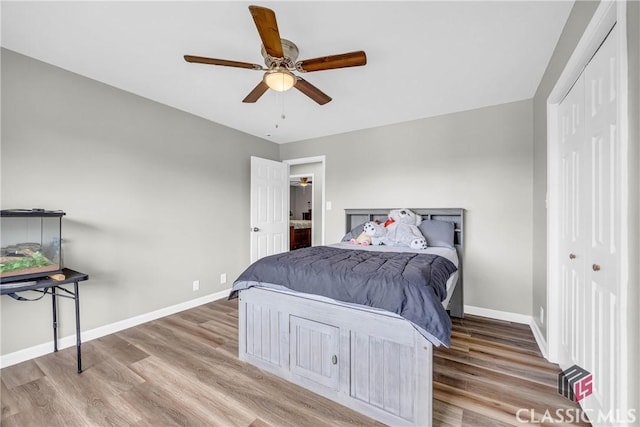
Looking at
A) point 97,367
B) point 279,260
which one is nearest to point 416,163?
point 279,260

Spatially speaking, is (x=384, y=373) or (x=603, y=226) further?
(x=384, y=373)

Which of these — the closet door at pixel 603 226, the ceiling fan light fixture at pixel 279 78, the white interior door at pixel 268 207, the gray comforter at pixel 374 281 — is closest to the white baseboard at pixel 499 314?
the gray comforter at pixel 374 281

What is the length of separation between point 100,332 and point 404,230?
329 cm

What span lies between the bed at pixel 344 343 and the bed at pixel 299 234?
4.38m

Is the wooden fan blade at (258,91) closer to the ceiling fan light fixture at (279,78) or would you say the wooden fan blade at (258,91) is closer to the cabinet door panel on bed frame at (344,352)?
the ceiling fan light fixture at (279,78)

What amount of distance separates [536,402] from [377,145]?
3.16m

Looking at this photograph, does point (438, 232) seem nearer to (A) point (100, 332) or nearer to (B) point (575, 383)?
(B) point (575, 383)

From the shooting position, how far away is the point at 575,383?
1731 millimetres

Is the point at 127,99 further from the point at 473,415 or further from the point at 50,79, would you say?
the point at 473,415

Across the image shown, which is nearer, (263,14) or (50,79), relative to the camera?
(263,14)

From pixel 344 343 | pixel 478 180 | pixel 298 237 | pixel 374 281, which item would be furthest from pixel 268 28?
pixel 298 237

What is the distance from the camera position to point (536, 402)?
1715 mm

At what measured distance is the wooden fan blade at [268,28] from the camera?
1381 millimetres

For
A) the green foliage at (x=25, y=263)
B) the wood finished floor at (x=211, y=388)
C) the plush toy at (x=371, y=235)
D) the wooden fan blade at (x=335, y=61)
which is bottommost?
the wood finished floor at (x=211, y=388)
